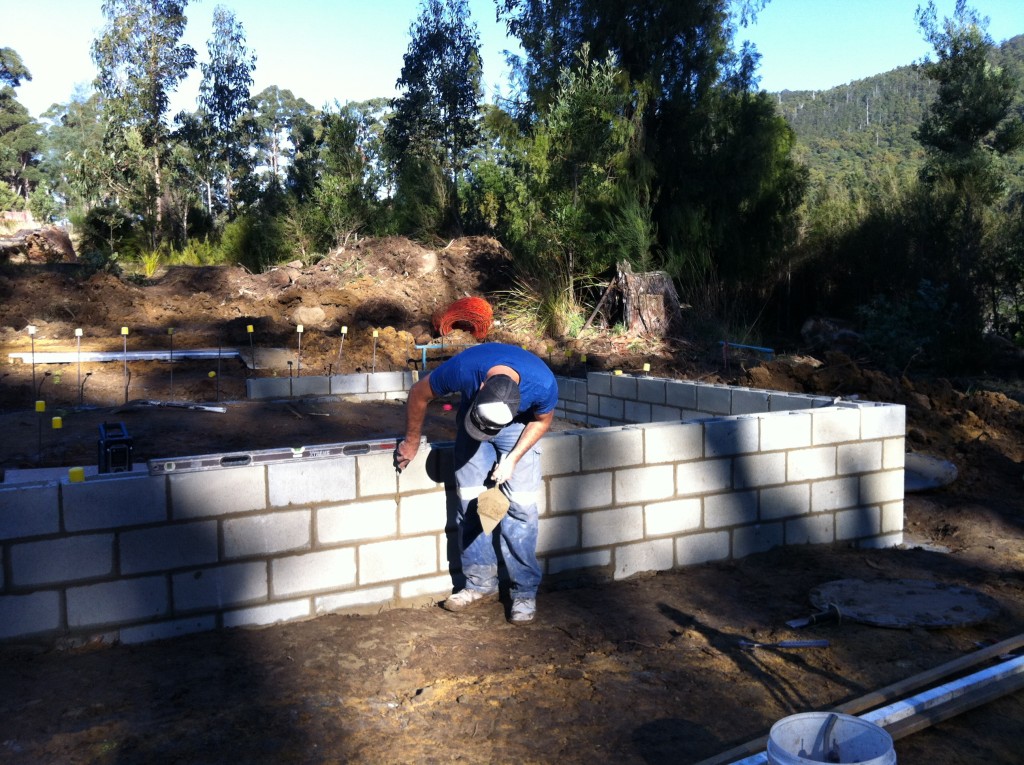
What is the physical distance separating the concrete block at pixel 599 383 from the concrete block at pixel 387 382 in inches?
78.0

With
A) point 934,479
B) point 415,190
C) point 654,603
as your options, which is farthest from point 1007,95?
point 654,603

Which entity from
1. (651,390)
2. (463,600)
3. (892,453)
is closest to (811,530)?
(892,453)

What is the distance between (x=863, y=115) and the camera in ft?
240

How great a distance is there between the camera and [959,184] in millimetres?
16438

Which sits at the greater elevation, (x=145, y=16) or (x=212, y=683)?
(x=145, y=16)

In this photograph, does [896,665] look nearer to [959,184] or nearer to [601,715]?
[601,715]

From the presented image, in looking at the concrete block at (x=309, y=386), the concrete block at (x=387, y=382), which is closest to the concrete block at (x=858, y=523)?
the concrete block at (x=387, y=382)

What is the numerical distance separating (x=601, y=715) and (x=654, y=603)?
1.30m

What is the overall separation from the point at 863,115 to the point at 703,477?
253ft

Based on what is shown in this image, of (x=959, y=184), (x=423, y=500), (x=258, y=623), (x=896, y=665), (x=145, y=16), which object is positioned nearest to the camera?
(x=896, y=665)

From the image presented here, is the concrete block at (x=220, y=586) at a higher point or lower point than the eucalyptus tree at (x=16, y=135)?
lower

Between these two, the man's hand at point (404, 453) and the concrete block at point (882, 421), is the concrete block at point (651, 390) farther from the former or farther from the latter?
the man's hand at point (404, 453)

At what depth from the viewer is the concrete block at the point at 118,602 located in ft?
11.6

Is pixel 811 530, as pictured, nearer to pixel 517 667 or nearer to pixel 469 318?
pixel 517 667
